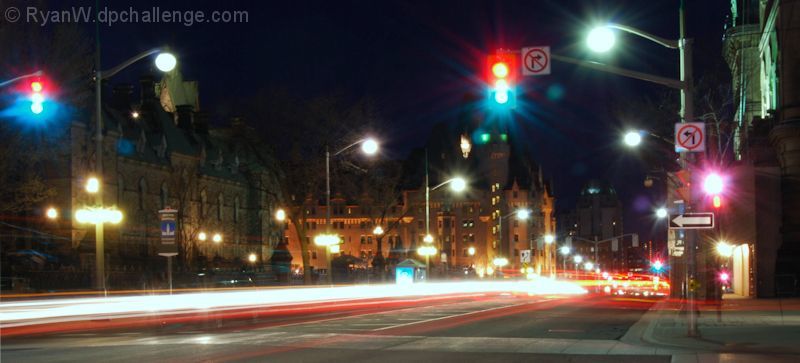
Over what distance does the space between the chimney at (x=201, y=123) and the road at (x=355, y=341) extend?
90464 mm

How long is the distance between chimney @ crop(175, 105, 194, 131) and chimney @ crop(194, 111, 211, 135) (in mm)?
2527

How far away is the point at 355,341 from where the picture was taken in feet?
62.2

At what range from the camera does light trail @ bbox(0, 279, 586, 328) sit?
84.4 ft

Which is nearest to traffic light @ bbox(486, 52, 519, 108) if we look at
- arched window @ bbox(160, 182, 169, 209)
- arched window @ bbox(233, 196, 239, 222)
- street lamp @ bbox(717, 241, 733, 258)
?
street lamp @ bbox(717, 241, 733, 258)

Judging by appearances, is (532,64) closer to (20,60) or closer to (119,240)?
(20,60)

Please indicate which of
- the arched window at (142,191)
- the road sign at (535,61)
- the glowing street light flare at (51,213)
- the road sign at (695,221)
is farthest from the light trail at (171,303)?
the arched window at (142,191)

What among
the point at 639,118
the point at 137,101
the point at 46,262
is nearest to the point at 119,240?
the point at 46,262

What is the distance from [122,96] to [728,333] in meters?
89.1

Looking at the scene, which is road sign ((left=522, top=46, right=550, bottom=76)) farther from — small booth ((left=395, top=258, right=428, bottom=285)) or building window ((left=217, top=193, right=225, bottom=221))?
building window ((left=217, top=193, right=225, bottom=221))

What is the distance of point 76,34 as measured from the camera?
1784 inches

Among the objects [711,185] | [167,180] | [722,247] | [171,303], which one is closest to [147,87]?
[167,180]

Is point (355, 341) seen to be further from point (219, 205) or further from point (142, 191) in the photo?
point (219, 205)

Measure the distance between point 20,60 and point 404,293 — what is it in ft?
71.1

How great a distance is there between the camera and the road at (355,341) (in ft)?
52.0
